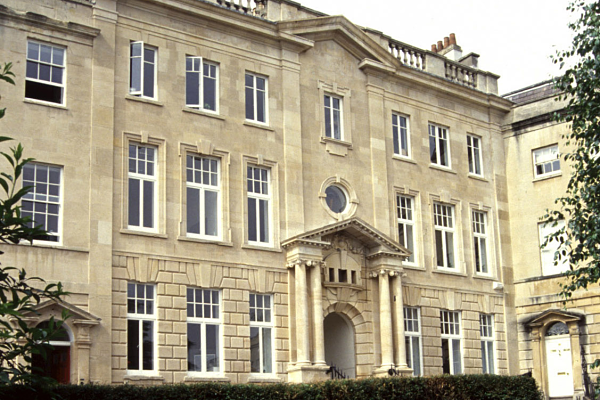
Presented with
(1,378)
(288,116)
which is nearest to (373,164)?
(288,116)

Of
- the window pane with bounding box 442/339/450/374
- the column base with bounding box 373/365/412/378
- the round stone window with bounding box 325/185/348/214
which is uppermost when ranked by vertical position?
the round stone window with bounding box 325/185/348/214

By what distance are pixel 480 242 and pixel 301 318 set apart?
1059 cm

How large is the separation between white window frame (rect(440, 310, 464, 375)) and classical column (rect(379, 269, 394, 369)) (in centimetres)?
372

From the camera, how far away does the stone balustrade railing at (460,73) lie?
33.8 meters

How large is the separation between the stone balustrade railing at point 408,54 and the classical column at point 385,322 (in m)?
8.87

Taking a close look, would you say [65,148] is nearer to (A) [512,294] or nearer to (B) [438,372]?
(B) [438,372]

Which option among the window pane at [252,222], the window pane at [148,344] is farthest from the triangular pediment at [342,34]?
the window pane at [148,344]

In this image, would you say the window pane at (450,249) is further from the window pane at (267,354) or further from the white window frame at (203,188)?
the white window frame at (203,188)

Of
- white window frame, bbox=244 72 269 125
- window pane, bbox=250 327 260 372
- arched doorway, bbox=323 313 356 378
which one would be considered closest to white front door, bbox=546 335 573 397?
arched doorway, bbox=323 313 356 378

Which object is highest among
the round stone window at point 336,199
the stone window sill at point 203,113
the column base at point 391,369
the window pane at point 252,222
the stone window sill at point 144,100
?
the stone window sill at point 144,100

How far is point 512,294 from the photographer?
33406 millimetres

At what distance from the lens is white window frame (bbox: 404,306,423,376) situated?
29.0m

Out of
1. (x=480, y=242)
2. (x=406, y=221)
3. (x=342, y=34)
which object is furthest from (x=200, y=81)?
(x=480, y=242)

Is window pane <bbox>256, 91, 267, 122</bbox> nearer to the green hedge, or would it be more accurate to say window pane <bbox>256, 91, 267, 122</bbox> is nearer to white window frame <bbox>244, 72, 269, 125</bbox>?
white window frame <bbox>244, 72, 269, 125</bbox>
